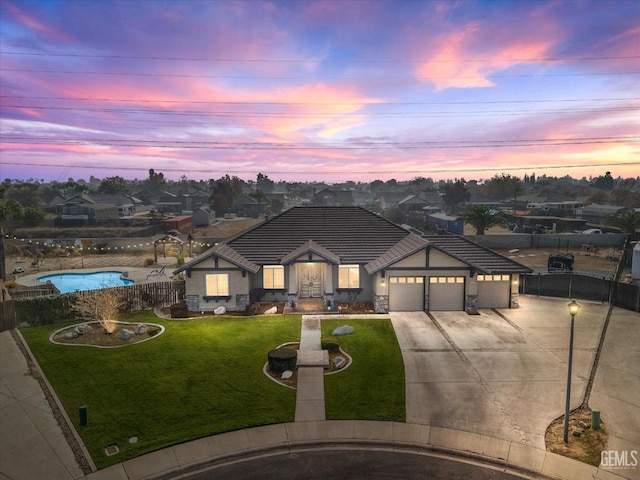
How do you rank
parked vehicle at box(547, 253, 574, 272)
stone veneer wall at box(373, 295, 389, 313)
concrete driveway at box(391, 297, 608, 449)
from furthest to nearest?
parked vehicle at box(547, 253, 574, 272) → stone veneer wall at box(373, 295, 389, 313) → concrete driveway at box(391, 297, 608, 449)

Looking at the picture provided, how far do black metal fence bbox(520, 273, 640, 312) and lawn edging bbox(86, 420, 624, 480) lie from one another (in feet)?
65.2

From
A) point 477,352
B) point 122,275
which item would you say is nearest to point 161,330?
point 477,352

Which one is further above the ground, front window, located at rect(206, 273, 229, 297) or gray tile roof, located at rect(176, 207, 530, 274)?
gray tile roof, located at rect(176, 207, 530, 274)

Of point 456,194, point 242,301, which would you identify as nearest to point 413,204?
point 456,194

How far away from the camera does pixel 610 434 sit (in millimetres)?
14070

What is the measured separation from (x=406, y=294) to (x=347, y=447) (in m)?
15.3

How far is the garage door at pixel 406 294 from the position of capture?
91.0 feet

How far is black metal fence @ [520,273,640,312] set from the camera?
92.4ft

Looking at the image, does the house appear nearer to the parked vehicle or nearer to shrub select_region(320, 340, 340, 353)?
shrub select_region(320, 340, 340, 353)

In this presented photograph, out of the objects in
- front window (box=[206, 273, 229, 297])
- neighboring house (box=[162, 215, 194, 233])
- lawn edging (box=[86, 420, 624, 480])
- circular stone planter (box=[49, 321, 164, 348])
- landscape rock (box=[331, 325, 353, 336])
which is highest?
neighboring house (box=[162, 215, 194, 233])

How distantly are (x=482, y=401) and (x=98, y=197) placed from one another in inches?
3662

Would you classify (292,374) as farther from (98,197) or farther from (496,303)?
(98,197)

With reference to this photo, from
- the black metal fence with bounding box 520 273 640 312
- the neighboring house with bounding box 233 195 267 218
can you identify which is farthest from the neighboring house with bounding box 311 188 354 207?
the black metal fence with bounding box 520 273 640 312

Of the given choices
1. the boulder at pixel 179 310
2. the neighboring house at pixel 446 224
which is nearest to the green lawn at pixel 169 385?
the boulder at pixel 179 310
